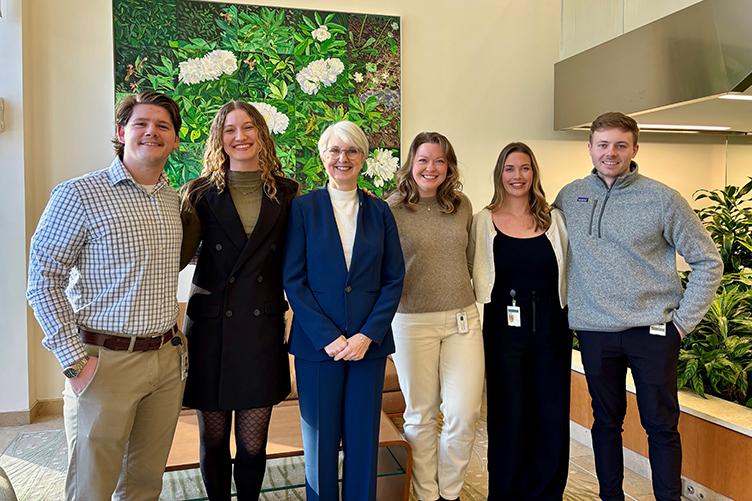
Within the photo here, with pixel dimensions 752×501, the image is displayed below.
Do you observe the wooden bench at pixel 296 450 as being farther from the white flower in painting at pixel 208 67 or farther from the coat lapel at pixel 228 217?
the white flower in painting at pixel 208 67

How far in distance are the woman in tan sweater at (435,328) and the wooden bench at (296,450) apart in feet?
0.24

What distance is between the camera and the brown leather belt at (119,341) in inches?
69.2

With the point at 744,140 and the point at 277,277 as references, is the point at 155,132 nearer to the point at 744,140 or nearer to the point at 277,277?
the point at 277,277

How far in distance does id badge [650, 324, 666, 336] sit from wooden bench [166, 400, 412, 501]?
1.03 m

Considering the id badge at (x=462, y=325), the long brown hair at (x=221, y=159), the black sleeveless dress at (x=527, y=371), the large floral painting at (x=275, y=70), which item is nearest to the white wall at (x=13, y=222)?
the large floral painting at (x=275, y=70)

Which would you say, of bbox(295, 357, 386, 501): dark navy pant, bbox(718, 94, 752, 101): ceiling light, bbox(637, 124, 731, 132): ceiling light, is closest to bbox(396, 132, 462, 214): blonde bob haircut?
bbox(295, 357, 386, 501): dark navy pant

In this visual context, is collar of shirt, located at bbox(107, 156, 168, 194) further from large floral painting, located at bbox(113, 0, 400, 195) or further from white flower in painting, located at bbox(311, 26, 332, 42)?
white flower in painting, located at bbox(311, 26, 332, 42)

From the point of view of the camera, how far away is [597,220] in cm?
238

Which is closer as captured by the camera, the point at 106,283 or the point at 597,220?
the point at 106,283

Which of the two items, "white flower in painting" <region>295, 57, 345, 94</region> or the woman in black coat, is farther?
"white flower in painting" <region>295, 57, 345, 94</region>

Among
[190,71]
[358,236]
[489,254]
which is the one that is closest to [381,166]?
[190,71]

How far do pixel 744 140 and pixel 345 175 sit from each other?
162 inches

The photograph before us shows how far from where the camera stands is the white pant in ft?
7.86

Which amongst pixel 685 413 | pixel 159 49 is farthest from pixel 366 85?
pixel 685 413
